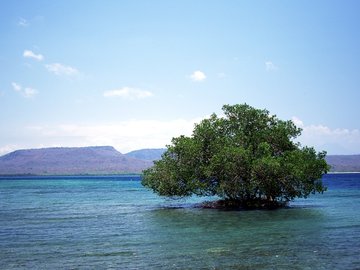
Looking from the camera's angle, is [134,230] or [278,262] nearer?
[278,262]

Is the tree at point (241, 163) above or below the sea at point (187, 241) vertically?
above

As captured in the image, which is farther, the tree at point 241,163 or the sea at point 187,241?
the tree at point 241,163

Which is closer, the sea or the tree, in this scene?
the sea

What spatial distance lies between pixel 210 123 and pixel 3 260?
3686 cm

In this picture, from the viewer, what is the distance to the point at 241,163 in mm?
55219

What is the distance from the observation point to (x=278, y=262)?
86.5 ft

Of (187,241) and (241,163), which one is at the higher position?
(241,163)

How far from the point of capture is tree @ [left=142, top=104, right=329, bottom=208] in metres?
55.3

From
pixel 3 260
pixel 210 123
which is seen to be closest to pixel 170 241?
pixel 3 260

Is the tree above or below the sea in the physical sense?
above

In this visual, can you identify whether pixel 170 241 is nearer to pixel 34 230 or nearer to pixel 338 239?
pixel 338 239

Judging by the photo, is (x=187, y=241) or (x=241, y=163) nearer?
(x=187, y=241)

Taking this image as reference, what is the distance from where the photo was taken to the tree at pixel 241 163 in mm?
55344

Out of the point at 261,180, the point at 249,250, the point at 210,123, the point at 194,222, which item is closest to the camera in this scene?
the point at 249,250
